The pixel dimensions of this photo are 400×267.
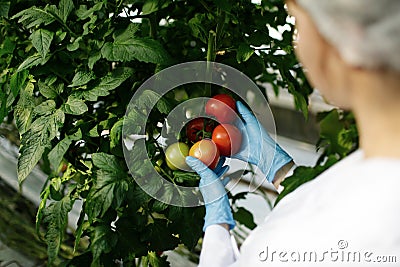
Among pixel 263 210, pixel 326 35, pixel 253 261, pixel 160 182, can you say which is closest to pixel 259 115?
pixel 160 182

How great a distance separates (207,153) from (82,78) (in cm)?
26

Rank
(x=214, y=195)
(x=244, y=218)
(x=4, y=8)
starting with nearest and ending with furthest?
(x=214, y=195)
(x=4, y=8)
(x=244, y=218)

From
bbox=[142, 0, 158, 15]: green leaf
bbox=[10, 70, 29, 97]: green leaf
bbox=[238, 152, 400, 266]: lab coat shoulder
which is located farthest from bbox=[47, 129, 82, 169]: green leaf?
bbox=[238, 152, 400, 266]: lab coat shoulder

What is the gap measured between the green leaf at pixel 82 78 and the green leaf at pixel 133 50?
0.18ft

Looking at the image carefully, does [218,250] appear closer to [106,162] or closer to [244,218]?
[106,162]

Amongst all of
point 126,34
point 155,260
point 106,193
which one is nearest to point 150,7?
point 126,34

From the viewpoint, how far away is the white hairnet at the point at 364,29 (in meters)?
0.50

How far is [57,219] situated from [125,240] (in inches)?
4.3

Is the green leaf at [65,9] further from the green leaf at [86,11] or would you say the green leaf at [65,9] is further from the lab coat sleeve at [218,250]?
the lab coat sleeve at [218,250]

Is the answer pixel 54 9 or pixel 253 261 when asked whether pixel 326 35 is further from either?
pixel 54 9

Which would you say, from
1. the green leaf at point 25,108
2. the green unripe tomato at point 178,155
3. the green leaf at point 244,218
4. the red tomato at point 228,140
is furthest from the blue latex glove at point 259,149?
the green leaf at point 244,218

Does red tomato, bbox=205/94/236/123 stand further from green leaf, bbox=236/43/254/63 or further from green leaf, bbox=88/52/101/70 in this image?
green leaf, bbox=88/52/101/70

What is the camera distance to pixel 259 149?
91 centimetres

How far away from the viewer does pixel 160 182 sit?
106 cm
